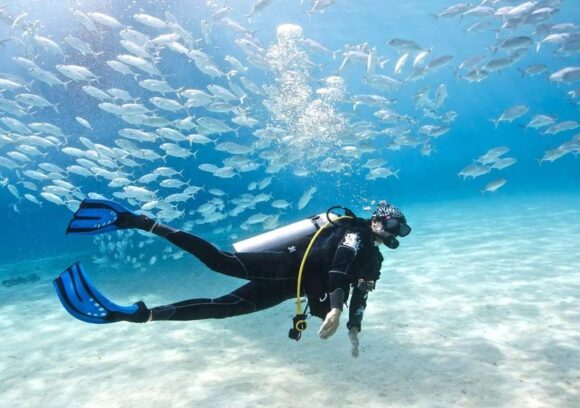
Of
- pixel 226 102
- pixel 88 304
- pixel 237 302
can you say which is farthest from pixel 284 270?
pixel 226 102

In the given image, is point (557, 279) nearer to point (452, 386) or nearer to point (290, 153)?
point (452, 386)

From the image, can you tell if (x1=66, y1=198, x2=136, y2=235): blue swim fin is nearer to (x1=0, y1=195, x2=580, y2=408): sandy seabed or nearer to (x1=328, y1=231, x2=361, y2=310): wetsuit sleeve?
(x1=0, y1=195, x2=580, y2=408): sandy seabed

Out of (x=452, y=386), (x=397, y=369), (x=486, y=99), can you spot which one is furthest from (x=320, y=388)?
(x=486, y=99)

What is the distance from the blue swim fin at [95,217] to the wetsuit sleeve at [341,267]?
2.23 meters

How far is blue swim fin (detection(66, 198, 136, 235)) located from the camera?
401cm

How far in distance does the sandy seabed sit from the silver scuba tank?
66.0 inches

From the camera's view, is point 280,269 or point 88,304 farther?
point 280,269

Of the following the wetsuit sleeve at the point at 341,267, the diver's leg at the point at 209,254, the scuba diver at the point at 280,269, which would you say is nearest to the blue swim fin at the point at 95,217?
the scuba diver at the point at 280,269

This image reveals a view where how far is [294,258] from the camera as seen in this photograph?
3.84 metres

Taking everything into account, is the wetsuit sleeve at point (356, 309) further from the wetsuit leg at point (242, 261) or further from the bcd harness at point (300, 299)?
the wetsuit leg at point (242, 261)

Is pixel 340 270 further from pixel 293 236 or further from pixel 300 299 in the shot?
pixel 293 236

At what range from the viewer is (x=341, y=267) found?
332 centimetres

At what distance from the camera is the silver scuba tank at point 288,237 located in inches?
154

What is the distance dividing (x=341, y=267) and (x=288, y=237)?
0.80 m
